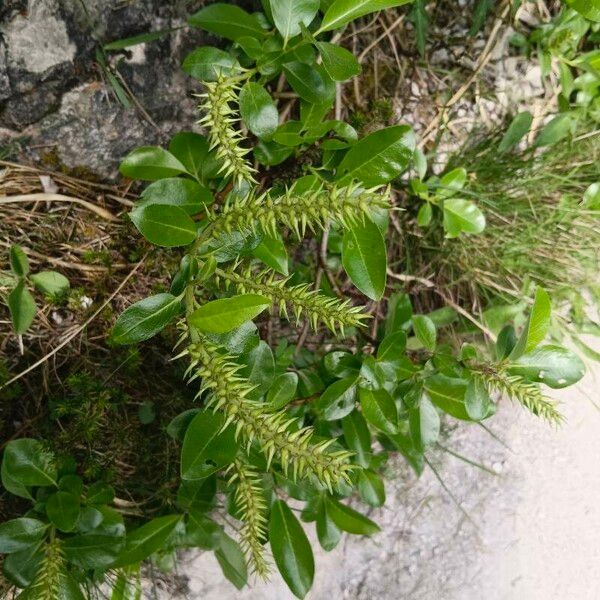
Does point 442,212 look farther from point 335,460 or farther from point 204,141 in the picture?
point 335,460

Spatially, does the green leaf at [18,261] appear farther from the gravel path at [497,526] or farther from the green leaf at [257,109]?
the gravel path at [497,526]

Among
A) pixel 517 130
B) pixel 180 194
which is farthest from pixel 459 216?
pixel 180 194

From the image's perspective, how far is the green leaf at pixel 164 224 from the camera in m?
1.14

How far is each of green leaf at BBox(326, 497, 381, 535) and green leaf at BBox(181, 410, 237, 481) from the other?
1.87ft

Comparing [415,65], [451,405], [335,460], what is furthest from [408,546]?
[415,65]

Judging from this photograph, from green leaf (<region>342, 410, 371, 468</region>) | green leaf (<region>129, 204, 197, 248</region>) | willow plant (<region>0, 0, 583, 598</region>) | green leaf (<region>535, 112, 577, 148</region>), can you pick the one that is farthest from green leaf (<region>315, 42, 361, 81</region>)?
green leaf (<region>535, 112, 577, 148</region>)

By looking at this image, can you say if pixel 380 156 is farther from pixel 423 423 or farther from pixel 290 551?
pixel 290 551

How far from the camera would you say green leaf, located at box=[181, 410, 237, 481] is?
1.16 m

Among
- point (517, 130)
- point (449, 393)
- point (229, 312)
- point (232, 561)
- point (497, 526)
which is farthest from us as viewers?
point (497, 526)

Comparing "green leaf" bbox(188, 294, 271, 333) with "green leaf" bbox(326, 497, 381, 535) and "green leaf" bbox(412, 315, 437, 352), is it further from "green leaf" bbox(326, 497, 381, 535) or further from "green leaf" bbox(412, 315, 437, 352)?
"green leaf" bbox(326, 497, 381, 535)

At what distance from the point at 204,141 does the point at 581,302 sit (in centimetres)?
134

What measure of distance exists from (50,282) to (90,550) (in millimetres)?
620

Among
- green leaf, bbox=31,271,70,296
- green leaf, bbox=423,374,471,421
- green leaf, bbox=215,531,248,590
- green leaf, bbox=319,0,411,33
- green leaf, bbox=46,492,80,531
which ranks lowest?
green leaf, bbox=215,531,248,590

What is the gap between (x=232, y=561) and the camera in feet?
5.43
